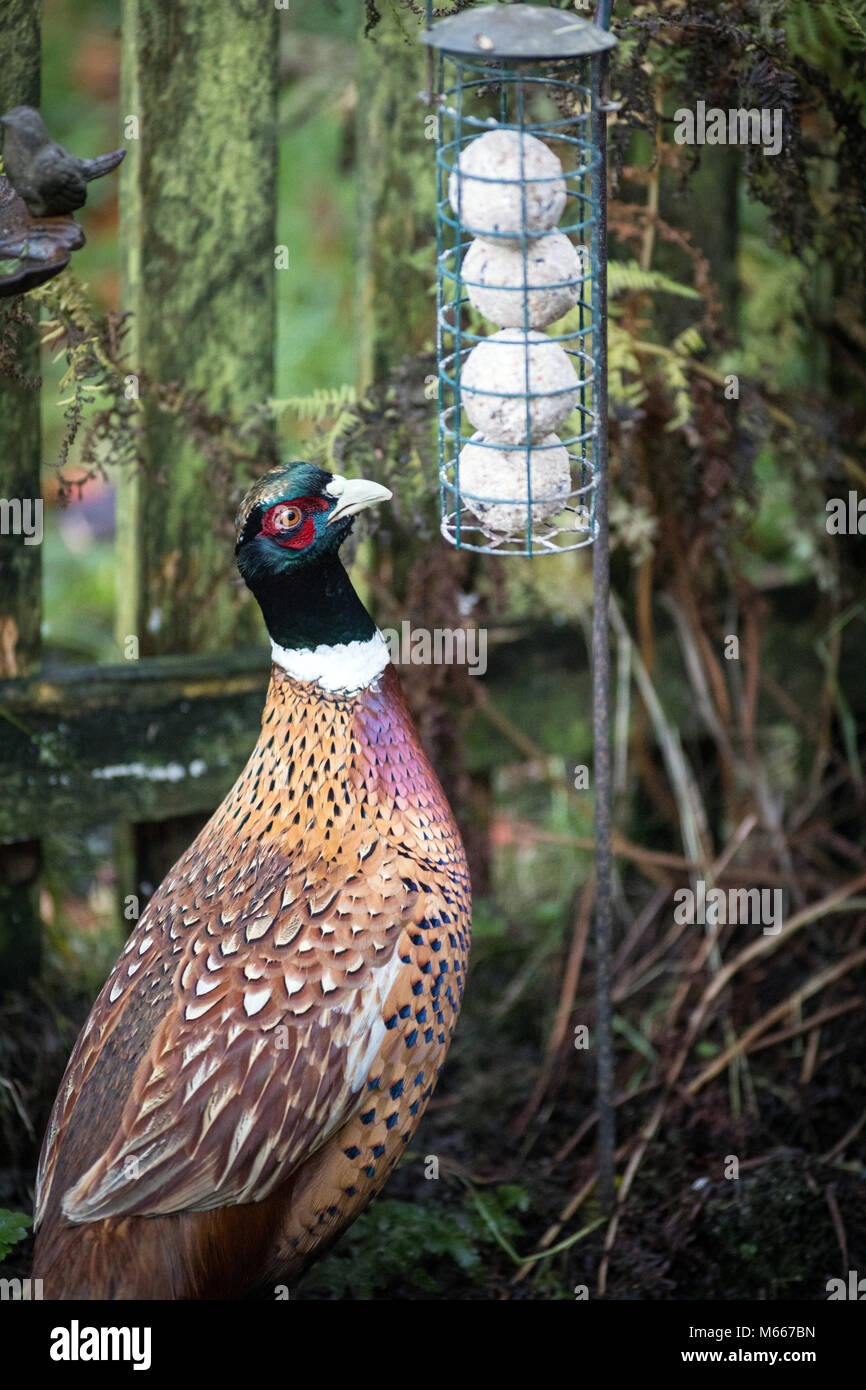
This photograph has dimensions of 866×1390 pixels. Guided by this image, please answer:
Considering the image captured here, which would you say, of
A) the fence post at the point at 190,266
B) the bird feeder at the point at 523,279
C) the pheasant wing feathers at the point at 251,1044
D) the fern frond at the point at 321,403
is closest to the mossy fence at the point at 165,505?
the fence post at the point at 190,266

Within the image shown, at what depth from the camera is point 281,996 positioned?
3004mm

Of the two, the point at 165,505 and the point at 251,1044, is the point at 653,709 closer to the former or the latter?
the point at 165,505

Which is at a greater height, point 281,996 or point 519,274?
point 519,274

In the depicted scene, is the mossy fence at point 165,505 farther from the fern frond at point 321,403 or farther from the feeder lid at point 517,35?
the feeder lid at point 517,35

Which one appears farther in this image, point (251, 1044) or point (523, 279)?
point (523, 279)

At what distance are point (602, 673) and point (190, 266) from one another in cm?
156

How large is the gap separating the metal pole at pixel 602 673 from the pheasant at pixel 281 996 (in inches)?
19.8

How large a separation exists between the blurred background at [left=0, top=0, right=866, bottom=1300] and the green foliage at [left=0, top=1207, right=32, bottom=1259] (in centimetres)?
34

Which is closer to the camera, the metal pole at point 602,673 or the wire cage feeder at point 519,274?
the wire cage feeder at point 519,274

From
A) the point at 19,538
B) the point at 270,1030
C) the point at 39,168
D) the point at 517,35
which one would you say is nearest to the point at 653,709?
the point at 19,538

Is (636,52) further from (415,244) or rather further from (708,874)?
(708,874)

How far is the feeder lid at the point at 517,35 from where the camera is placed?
283 centimetres

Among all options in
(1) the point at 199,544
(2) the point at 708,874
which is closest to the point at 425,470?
(1) the point at 199,544

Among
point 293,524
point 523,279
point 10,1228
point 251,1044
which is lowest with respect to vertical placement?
point 10,1228
